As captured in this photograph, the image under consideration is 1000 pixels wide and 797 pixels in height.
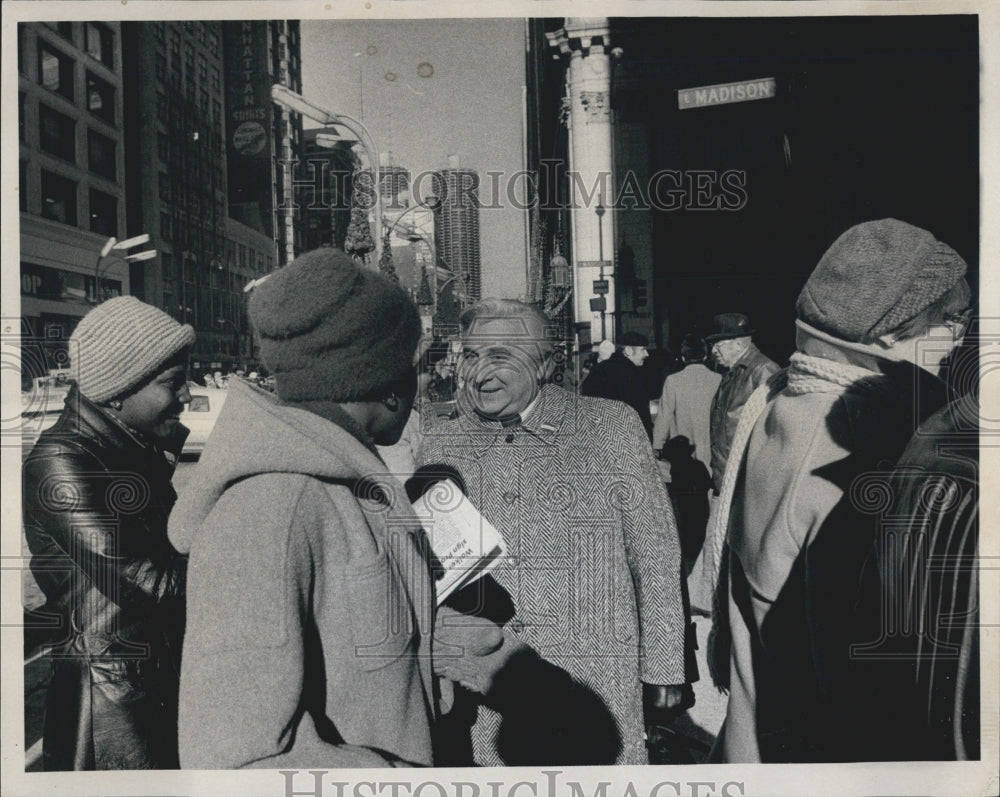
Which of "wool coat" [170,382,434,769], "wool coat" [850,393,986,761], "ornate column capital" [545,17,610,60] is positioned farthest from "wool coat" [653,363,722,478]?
"wool coat" [170,382,434,769]

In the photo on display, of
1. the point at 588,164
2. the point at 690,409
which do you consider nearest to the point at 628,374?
the point at 690,409

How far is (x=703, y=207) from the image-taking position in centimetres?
288

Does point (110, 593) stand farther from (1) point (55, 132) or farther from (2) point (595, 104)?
(2) point (595, 104)

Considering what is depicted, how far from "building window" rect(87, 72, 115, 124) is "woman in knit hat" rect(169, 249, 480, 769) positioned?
5.49 feet

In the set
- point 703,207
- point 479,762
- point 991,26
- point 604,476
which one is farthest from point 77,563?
point 991,26

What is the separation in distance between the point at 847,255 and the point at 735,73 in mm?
816

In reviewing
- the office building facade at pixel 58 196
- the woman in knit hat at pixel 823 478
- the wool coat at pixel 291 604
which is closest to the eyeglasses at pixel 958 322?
the woman in knit hat at pixel 823 478

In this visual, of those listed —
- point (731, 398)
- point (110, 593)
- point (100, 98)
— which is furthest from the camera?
point (731, 398)

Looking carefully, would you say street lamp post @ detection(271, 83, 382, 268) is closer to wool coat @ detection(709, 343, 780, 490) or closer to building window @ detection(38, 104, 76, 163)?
building window @ detection(38, 104, 76, 163)

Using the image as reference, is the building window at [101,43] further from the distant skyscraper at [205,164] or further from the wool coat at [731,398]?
the wool coat at [731,398]

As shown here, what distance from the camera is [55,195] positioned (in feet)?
9.11

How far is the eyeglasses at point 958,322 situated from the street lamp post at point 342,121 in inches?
76.3

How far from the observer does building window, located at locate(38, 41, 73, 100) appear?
278 centimetres

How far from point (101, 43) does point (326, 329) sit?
6.13ft
